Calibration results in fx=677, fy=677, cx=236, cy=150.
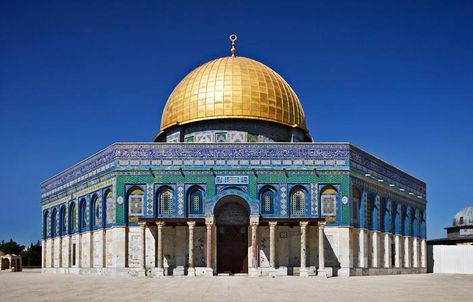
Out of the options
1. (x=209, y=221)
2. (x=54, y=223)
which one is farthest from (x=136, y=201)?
(x=54, y=223)

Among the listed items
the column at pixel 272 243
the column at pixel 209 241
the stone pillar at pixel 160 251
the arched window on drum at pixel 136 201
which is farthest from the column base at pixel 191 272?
the arched window on drum at pixel 136 201

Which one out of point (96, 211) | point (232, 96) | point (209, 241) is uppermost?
point (232, 96)

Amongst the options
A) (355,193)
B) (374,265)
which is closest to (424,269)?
(374,265)

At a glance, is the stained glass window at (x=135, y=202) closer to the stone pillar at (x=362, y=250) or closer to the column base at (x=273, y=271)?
the column base at (x=273, y=271)

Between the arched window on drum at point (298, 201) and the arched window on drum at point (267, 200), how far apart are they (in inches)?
38.4

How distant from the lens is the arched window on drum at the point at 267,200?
Result: 32.6 metres

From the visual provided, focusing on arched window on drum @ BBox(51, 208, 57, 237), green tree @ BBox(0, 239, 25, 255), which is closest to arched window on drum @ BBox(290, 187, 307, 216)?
arched window on drum @ BBox(51, 208, 57, 237)

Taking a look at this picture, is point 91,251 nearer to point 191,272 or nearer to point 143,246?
point 143,246

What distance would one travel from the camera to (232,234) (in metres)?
32.8

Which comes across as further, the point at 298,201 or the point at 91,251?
the point at 91,251

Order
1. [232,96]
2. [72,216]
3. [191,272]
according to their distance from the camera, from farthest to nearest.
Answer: [72,216], [232,96], [191,272]

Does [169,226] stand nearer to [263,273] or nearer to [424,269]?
[263,273]

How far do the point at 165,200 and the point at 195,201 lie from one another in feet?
4.79

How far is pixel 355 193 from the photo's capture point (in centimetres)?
3416
